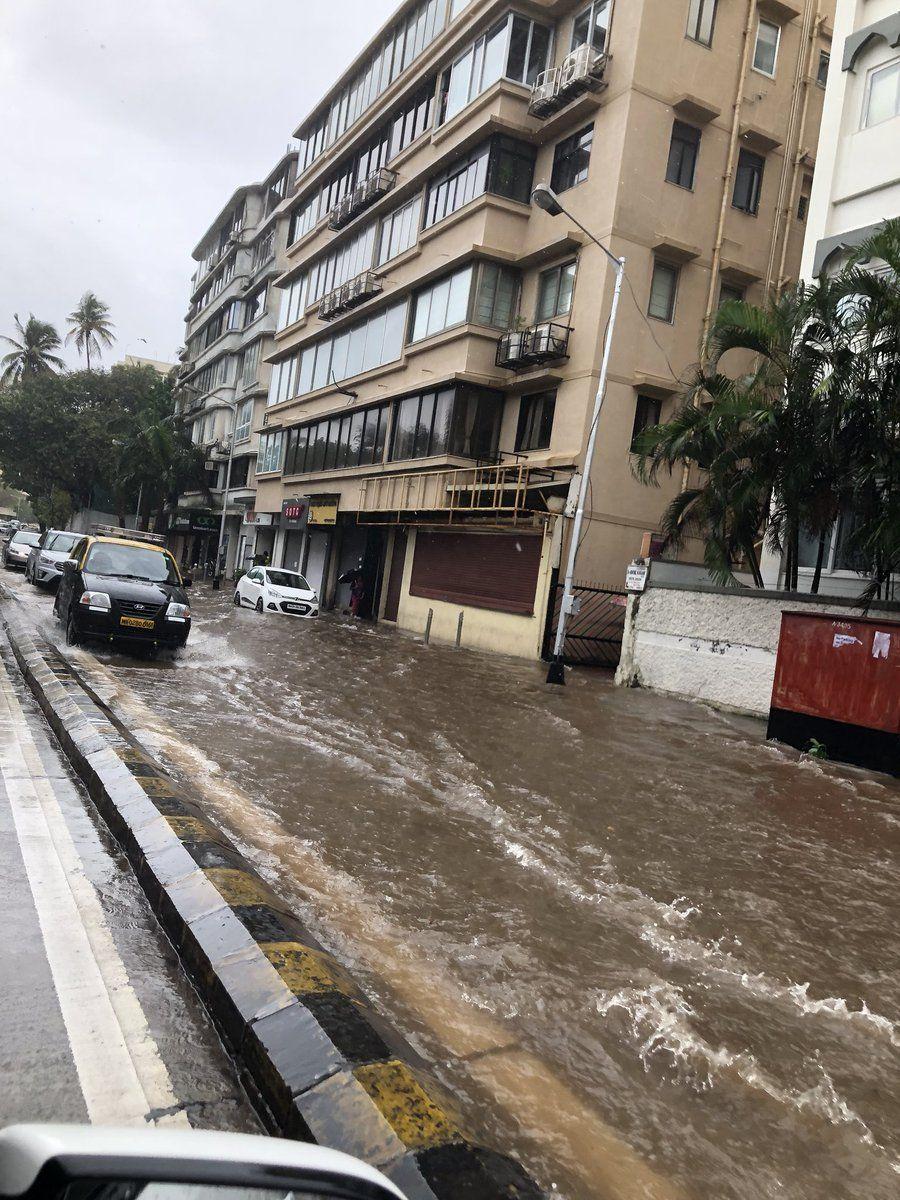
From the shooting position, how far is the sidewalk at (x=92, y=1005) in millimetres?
2600

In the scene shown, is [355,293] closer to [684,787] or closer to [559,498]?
[559,498]

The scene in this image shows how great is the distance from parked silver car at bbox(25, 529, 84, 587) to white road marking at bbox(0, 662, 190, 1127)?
1967cm

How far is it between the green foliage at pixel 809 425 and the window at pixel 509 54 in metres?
14.3

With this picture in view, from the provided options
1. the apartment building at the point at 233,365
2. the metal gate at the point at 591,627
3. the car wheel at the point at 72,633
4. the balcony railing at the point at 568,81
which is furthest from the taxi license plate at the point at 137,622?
the apartment building at the point at 233,365

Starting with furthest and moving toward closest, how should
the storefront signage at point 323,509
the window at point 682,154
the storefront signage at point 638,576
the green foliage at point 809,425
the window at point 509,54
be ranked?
the storefront signage at point 323,509, the window at point 509,54, the window at point 682,154, the storefront signage at point 638,576, the green foliage at point 809,425

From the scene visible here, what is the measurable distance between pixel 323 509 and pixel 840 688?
86.6 feet

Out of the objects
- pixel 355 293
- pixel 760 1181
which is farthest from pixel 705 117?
pixel 760 1181

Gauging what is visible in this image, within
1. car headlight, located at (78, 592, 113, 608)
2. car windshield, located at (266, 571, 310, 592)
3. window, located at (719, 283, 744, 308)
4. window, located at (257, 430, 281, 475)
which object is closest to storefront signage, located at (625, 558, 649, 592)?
car headlight, located at (78, 592, 113, 608)

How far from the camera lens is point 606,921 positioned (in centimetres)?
484

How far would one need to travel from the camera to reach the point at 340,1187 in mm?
1229

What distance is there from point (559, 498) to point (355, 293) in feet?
51.0

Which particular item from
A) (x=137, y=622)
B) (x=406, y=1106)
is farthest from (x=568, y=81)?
(x=406, y=1106)

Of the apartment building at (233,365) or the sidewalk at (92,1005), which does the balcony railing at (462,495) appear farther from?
the apartment building at (233,365)

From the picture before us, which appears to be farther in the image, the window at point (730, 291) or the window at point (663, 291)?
the window at point (730, 291)
